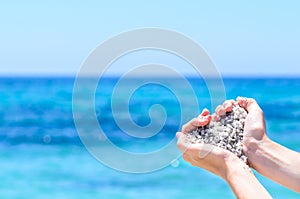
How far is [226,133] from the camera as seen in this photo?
7.82 ft

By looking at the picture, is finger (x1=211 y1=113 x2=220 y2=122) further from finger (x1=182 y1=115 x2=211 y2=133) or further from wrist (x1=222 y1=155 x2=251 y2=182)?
wrist (x1=222 y1=155 x2=251 y2=182)

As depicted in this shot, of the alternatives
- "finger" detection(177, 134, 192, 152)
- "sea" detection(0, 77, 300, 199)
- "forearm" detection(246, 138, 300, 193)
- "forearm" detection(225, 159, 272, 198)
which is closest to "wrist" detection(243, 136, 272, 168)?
"forearm" detection(246, 138, 300, 193)

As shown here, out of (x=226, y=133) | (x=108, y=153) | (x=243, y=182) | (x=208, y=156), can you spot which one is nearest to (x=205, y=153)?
(x=208, y=156)

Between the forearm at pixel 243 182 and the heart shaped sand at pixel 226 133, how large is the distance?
0.10m

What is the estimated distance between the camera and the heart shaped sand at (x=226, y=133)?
93.4 inches

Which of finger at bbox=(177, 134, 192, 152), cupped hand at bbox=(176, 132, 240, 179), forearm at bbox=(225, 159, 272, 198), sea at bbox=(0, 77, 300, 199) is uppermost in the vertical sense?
finger at bbox=(177, 134, 192, 152)

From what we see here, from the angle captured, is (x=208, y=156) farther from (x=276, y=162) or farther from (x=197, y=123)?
(x=276, y=162)

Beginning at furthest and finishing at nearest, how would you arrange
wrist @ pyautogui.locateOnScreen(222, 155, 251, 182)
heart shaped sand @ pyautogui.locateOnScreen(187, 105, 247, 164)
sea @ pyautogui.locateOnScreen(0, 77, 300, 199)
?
sea @ pyautogui.locateOnScreen(0, 77, 300, 199)
heart shaped sand @ pyautogui.locateOnScreen(187, 105, 247, 164)
wrist @ pyautogui.locateOnScreen(222, 155, 251, 182)

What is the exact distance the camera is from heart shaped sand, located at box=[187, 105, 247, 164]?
2373mm

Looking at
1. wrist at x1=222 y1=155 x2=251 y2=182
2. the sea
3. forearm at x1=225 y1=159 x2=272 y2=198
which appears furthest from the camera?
the sea

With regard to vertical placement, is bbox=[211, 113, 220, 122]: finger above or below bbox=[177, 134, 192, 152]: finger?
above

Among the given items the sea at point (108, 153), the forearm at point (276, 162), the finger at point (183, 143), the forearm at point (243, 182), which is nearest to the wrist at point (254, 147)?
the forearm at point (276, 162)

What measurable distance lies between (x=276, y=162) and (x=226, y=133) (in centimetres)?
22

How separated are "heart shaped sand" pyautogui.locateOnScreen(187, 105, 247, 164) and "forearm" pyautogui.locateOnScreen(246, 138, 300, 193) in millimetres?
52
